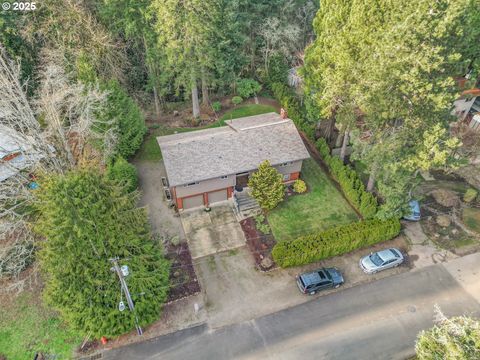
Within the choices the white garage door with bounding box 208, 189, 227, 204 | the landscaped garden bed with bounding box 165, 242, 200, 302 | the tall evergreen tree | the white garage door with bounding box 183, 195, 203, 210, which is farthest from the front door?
the tall evergreen tree

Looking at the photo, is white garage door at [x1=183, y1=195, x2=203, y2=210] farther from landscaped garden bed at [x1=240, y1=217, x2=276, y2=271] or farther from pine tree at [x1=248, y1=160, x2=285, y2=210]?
pine tree at [x1=248, y1=160, x2=285, y2=210]

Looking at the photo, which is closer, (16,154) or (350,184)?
(16,154)

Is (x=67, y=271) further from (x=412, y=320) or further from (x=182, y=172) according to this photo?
(x=412, y=320)

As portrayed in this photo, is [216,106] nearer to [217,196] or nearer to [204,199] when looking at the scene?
[217,196]

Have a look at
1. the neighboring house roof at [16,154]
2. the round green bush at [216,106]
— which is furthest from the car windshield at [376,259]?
the neighboring house roof at [16,154]

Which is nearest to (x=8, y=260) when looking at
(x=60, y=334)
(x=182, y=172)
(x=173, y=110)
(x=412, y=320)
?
(x=60, y=334)

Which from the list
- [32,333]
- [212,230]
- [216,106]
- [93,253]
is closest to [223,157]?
[212,230]

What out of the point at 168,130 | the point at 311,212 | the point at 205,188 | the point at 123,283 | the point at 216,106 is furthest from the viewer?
the point at 216,106
